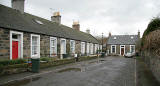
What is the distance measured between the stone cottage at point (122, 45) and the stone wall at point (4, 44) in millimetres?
31901

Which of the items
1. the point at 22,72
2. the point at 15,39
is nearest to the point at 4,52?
the point at 15,39

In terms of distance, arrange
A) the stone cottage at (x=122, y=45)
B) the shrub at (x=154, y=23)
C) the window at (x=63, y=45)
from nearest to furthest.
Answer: the shrub at (x=154, y=23) → the window at (x=63, y=45) → the stone cottage at (x=122, y=45)

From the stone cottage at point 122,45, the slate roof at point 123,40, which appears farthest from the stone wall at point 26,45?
the slate roof at point 123,40

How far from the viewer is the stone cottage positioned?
1436 inches

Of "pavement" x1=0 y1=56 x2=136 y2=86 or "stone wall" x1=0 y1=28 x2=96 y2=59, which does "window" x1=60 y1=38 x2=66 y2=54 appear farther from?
"pavement" x1=0 y1=56 x2=136 y2=86

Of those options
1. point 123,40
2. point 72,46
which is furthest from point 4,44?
point 123,40

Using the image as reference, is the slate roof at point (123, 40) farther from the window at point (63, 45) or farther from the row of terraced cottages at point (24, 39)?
the window at point (63, 45)

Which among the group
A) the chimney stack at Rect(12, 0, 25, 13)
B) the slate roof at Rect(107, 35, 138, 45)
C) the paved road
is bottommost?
the paved road

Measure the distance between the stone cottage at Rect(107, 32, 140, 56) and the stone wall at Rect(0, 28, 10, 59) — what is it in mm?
31901

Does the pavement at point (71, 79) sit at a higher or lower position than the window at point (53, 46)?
lower

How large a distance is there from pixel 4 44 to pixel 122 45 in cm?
3320

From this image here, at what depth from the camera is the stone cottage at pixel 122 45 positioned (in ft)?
120

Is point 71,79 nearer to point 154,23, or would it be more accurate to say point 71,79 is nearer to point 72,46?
point 154,23

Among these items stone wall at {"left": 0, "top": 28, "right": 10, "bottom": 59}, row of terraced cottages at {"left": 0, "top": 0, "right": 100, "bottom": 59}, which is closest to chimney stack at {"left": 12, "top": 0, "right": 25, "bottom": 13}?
row of terraced cottages at {"left": 0, "top": 0, "right": 100, "bottom": 59}
